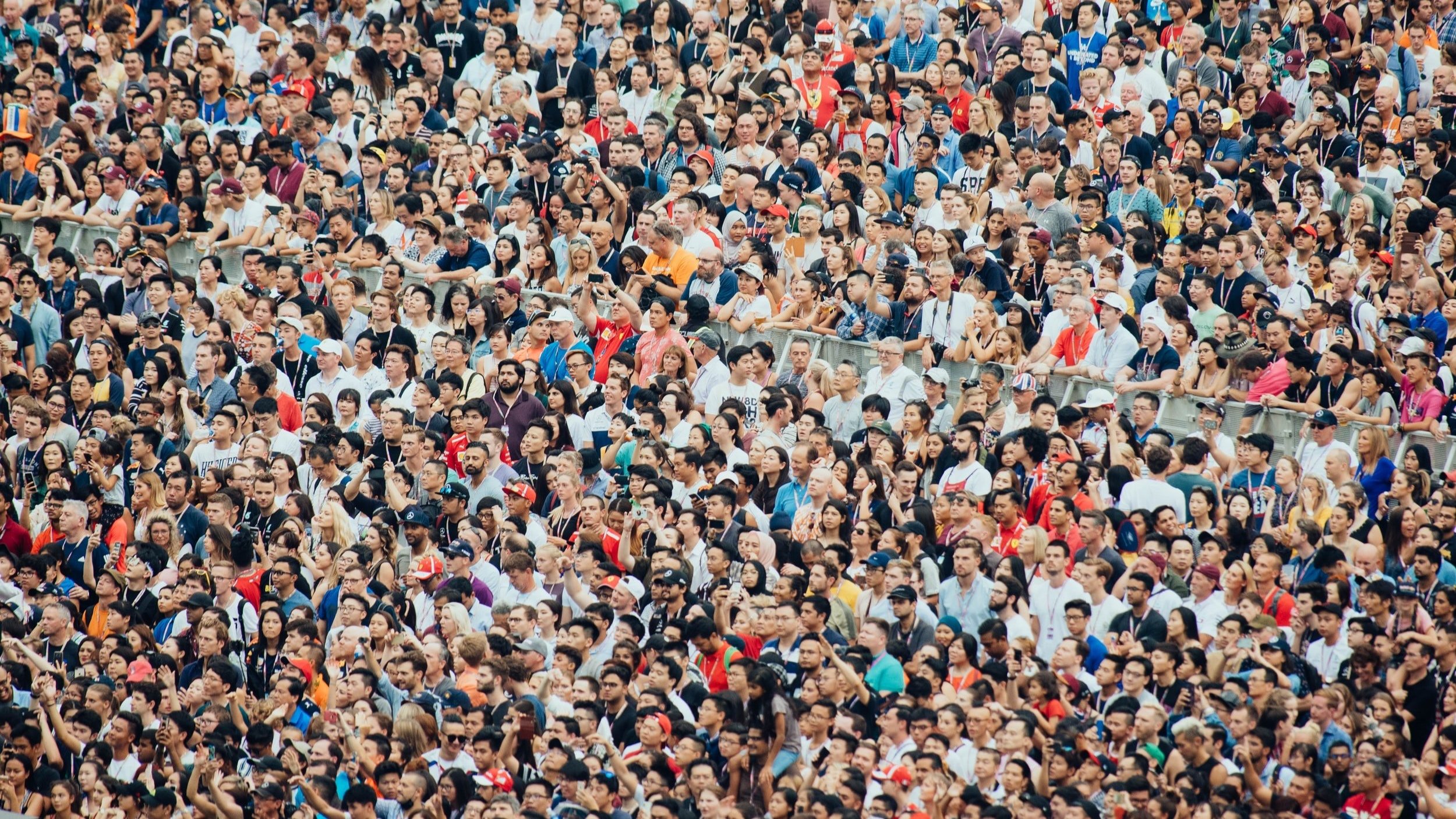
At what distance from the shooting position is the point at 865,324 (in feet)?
59.5

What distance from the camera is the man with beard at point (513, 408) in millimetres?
17922

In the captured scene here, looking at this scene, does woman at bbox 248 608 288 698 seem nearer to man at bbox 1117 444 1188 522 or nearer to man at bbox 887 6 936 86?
man at bbox 1117 444 1188 522

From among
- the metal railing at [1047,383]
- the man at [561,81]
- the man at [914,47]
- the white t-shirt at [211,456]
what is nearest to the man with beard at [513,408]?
the metal railing at [1047,383]

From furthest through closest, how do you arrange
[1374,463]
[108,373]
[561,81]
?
[561,81], [108,373], [1374,463]

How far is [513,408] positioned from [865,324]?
2.93 m

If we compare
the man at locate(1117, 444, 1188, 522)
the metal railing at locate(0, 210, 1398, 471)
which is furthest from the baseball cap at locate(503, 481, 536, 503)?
the man at locate(1117, 444, 1188, 522)

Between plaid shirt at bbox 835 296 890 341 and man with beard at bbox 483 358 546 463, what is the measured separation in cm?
251

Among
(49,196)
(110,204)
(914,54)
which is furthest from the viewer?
(914,54)

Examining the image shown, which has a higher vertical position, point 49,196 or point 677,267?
point 677,267

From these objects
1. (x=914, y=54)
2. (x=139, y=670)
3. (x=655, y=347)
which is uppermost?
(x=914, y=54)

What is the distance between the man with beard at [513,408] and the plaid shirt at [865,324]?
2515mm

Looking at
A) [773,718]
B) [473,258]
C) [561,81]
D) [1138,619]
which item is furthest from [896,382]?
[561,81]

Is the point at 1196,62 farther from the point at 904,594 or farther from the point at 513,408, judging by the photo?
the point at 904,594

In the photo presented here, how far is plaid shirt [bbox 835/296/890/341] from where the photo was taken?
59.3ft
